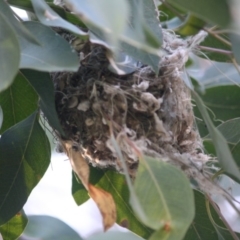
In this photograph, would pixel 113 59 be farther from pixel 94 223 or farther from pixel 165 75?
pixel 94 223

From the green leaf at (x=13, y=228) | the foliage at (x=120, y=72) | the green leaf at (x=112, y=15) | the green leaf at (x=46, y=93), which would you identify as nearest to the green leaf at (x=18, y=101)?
the foliage at (x=120, y=72)

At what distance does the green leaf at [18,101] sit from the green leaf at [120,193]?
0.60 ft

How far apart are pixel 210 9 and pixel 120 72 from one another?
18 centimetres

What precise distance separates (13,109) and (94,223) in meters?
1.42

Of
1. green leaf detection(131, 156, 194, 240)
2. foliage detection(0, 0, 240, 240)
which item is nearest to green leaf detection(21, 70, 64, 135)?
foliage detection(0, 0, 240, 240)

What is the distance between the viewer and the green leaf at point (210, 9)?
0.66 metres

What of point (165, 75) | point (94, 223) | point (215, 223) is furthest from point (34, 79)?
point (94, 223)

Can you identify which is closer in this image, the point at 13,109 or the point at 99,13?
the point at 99,13

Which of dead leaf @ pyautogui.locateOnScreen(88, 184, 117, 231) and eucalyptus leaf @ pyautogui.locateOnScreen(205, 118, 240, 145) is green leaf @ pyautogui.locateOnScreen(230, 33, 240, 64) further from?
dead leaf @ pyautogui.locateOnScreen(88, 184, 117, 231)

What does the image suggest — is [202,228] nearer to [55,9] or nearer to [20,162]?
[20,162]

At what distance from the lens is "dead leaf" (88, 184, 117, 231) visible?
75 cm

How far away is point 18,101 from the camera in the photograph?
107 cm

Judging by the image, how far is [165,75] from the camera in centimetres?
94

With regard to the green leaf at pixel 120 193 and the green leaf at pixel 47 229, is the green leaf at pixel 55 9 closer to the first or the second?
the green leaf at pixel 120 193
